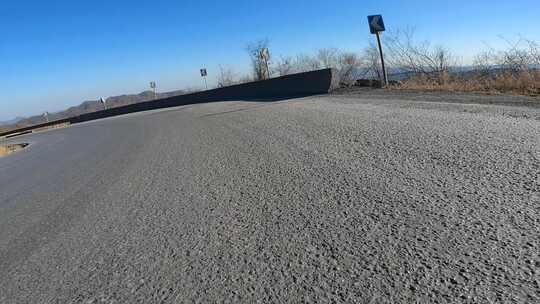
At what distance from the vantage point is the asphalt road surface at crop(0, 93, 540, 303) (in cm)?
201

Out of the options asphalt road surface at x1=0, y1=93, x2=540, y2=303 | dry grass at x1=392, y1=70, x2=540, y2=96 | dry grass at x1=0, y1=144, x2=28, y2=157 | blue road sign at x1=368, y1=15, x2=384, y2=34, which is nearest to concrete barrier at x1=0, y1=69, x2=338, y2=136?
blue road sign at x1=368, y1=15, x2=384, y2=34

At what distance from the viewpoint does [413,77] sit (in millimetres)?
16656

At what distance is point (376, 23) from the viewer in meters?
14.8

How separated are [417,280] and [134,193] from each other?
3701 millimetres

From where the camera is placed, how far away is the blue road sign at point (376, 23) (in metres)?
14.7

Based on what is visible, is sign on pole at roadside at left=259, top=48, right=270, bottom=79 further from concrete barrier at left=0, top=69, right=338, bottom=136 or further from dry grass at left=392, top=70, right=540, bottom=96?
dry grass at left=392, top=70, right=540, bottom=96

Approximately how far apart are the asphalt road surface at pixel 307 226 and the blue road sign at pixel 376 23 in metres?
9.63

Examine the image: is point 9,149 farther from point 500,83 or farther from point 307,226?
point 500,83

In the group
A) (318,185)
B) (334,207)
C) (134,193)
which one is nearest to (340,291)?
(334,207)

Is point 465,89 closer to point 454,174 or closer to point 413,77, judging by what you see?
point 413,77

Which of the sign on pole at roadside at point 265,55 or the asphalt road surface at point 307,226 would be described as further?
the sign on pole at roadside at point 265,55

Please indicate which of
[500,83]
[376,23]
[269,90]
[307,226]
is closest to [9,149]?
[269,90]

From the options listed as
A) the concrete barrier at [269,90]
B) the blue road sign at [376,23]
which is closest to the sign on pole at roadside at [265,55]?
the concrete barrier at [269,90]

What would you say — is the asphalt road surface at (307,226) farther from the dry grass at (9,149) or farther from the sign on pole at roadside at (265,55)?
the sign on pole at roadside at (265,55)
